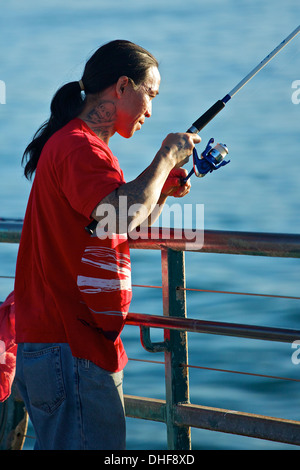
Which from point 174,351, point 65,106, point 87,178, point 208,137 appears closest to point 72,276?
point 87,178

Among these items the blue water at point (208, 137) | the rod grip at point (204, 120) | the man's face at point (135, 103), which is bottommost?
the man's face at point (135, 103)

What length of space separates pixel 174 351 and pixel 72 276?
557mm

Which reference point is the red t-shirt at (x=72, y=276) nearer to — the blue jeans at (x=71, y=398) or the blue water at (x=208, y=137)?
the blue jeans at (x=71, y=398)

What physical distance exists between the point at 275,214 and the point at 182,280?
310 inches

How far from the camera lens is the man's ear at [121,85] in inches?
71.2

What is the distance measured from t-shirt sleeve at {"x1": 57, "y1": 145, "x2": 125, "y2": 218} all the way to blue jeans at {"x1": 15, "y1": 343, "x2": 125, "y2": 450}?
30 cm

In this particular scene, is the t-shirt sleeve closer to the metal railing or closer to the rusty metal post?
the metal railing

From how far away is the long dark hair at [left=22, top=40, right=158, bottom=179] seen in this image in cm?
181

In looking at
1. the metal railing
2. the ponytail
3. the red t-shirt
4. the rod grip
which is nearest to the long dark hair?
the ponytail

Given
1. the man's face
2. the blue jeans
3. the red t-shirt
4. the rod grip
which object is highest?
the rod grip

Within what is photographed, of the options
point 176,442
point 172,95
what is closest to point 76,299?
point 176,442

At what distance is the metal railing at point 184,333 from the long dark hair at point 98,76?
410mm

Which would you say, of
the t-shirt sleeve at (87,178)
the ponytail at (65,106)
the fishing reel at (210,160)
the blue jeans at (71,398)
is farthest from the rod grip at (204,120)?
the blue jeans at (71,398)
